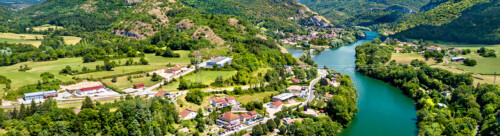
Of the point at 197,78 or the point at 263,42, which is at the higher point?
the point at 263,42

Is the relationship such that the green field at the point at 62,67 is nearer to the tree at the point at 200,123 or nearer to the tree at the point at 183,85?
the tree at the point at 183,85

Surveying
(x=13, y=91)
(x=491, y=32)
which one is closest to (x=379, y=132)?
(x=13, y=91)

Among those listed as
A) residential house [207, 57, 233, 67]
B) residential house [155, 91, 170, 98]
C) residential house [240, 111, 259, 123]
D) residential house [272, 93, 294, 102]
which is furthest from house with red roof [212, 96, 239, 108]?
residential house [207, 57, 233, 67]

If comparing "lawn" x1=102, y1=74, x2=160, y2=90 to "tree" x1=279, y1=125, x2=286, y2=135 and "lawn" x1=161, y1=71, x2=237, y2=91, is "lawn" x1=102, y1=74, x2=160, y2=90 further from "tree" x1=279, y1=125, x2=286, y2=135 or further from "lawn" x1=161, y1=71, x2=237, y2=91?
"tree" x1=279, y1=125, x2=286, y2=135

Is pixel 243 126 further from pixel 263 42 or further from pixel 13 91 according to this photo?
pixel 263 42

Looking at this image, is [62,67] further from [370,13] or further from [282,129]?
[370,13]

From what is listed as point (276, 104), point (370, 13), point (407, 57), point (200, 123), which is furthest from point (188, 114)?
point (370, 13)
